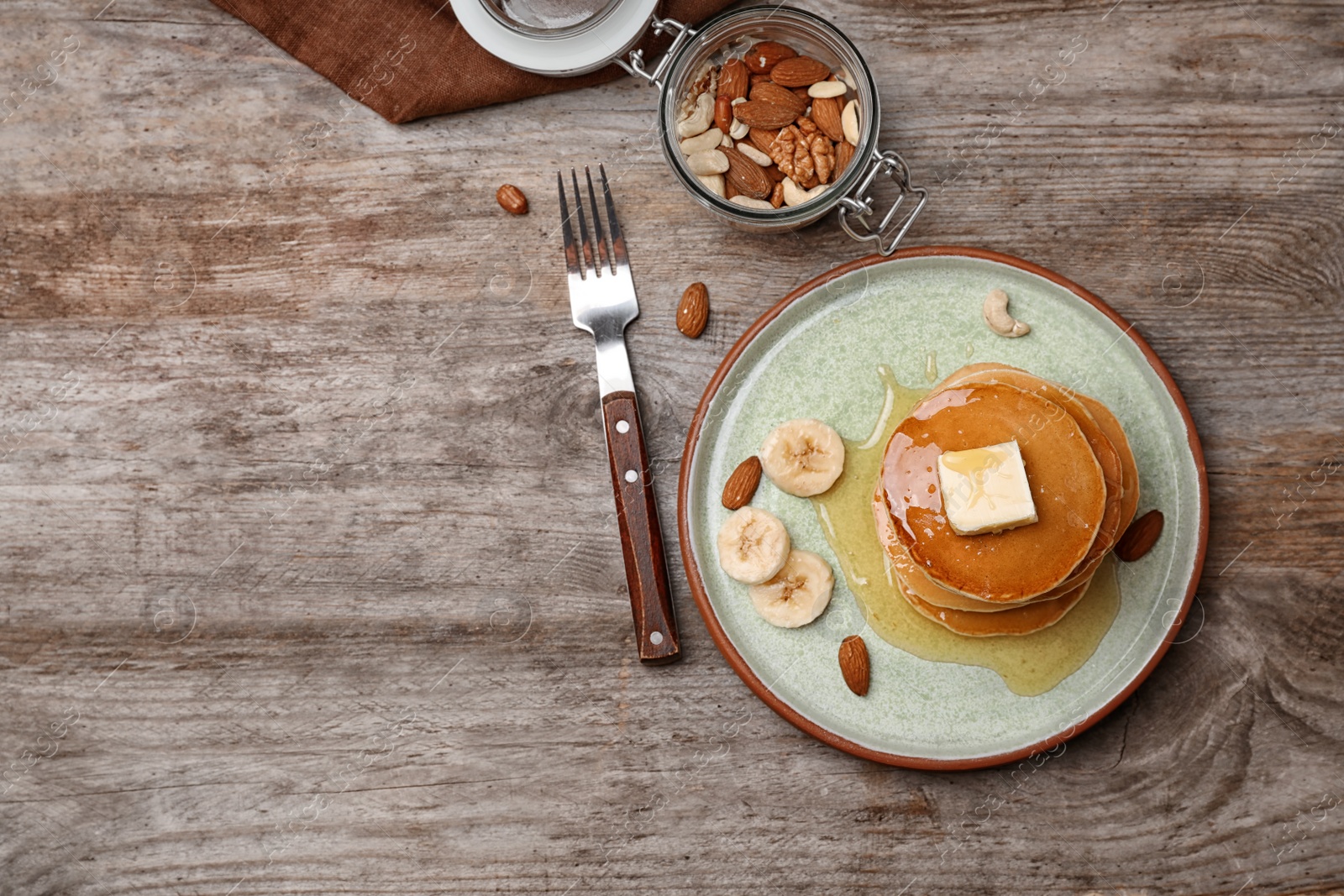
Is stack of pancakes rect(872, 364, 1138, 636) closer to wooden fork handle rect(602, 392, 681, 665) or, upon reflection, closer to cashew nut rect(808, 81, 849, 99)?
wooden fork handle rect(602, 392, 681, 665)

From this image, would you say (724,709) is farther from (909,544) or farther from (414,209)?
(414,209)

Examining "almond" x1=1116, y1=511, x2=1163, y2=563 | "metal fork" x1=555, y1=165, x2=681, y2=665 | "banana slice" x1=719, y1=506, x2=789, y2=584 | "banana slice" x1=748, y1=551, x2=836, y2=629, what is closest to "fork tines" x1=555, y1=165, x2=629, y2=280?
"metal fork" x1=555, y1=165, x2=681, y2=665

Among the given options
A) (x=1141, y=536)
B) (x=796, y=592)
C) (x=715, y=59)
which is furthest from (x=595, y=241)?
(x=1141, y=536)

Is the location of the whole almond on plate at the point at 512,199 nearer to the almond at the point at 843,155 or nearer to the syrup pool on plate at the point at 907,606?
the almond at the point at 843,155

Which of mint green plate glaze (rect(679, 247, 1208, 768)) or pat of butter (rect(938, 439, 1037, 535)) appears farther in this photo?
mint green plate glaze (rect(679, 247, 1208, 768))

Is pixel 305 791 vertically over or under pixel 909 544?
under

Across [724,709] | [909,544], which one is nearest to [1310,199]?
[909,544]

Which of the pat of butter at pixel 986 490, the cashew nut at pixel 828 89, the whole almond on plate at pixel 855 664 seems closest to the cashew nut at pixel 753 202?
the cashew nut at pixel 828 89
